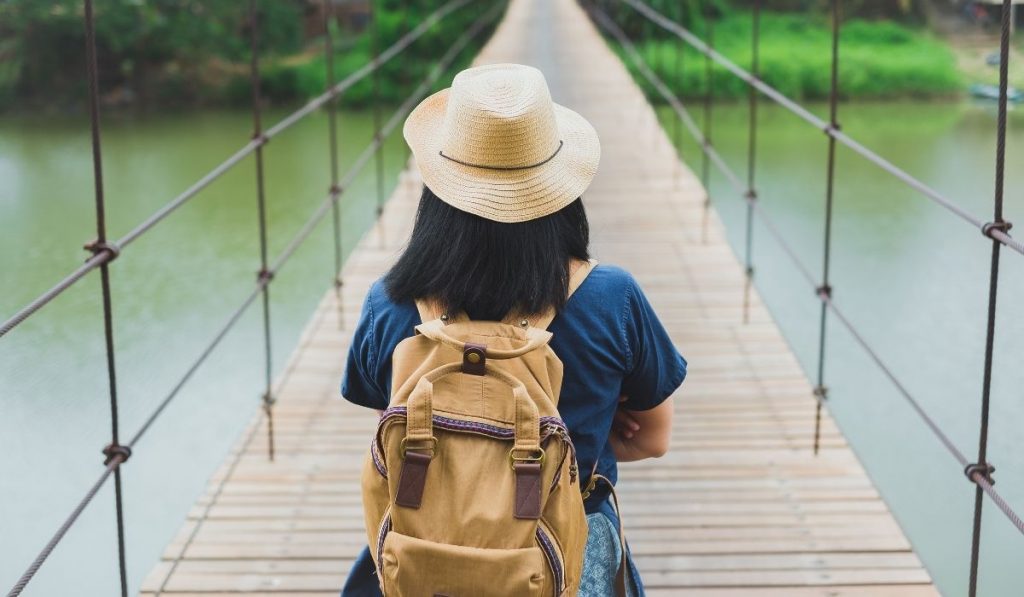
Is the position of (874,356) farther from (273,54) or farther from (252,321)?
(273,54)

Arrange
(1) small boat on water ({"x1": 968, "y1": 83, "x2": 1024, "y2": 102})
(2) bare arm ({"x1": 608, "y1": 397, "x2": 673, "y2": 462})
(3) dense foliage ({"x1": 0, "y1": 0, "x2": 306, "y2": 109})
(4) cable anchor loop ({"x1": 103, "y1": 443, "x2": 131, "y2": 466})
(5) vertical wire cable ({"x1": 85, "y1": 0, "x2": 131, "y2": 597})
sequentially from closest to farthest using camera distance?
(2) bare arm ({"x1": 608, "y1": 397, "x2": 673, "y2": 462}), (5) vertical wire cable ({"x1": 85, "y1": 0, "x2": 131, "y2": 597}), (4) cable anchor loop ({"x1": 103, "y1": 443, "x2": 131, "y2": 466}), (3) dense foliage ({"x1": 0, "y1": 0, "x2": 306, "y2": 109}), (1) small boat on water ({"x1": 968, "y1": 83, "x2": 1024, "y2": 102})

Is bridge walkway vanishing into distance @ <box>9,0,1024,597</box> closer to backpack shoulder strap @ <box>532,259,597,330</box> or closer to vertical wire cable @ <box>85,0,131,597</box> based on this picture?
vertical wire cable @ <box>85,0,131,597</box>

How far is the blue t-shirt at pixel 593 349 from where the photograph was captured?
976 millimetres

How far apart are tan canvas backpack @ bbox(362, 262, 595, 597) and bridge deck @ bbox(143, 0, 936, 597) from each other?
2.69 ft

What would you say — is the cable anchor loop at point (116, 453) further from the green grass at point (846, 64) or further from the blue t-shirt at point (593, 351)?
the green grass at point (846, 64)

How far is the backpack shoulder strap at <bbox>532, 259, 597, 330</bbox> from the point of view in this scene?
0.95 meters

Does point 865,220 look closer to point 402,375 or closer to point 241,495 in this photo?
point 241,495

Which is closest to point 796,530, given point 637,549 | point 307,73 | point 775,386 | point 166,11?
point 637,549

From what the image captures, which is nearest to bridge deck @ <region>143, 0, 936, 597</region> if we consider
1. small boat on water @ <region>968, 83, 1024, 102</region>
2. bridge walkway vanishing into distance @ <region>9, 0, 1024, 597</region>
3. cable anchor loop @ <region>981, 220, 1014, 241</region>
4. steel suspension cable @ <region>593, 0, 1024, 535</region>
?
bridge walkway vanishing into distance @ <region>9, 0, 1024, 597</region>

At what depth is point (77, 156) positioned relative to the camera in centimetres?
690

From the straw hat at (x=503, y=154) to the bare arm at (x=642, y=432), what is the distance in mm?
219

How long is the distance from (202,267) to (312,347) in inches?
100

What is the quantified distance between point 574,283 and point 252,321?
145 inches

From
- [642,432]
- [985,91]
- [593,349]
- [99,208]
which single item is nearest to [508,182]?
[593,349]
